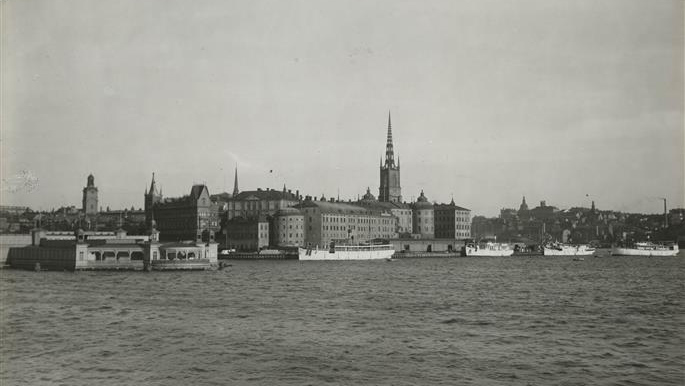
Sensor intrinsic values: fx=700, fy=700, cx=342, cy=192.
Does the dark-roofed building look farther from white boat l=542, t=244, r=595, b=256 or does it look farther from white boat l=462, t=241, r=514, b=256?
white boat l=542, t=244, r=595, b=256

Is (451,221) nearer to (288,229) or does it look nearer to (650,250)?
(650,250)

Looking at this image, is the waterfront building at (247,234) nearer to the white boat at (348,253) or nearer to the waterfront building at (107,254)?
the white boat at (348,253)

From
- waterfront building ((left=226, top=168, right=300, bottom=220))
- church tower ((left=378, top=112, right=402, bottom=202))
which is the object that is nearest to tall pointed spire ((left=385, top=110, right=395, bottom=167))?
church tower ((left=378, top=112, right=402, bottom=202))

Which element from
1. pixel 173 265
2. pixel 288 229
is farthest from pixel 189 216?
pixel 173 265

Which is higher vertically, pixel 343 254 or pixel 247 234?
pixel 247 234

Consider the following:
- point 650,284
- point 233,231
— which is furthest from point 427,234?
point 650,284

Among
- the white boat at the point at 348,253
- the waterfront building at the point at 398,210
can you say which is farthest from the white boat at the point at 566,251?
the white boat at the point at 348,253
